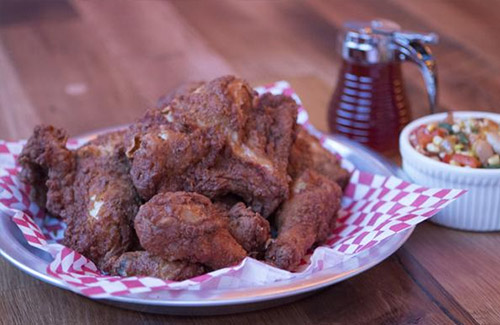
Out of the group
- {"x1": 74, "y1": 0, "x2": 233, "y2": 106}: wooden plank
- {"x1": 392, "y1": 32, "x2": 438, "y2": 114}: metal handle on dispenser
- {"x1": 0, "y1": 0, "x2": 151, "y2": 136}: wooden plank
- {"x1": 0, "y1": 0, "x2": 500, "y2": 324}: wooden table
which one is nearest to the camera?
{"x1": 0, "y1": 0, "x2": 500, "y2": 324}: wooden table

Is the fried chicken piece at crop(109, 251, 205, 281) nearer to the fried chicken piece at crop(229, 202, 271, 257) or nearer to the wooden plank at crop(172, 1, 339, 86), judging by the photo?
the fried chicken piece at crop(229, 202, 271, 257)

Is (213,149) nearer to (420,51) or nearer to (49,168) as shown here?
(49,168)

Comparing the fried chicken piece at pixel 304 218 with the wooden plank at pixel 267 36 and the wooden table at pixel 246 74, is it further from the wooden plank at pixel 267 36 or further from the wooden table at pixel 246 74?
the wooden plank at pixel 267 36

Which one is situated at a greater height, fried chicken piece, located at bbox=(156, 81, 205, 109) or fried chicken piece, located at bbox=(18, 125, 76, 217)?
fried chicken piece, located at bbox=(156, 81, 205, 109)

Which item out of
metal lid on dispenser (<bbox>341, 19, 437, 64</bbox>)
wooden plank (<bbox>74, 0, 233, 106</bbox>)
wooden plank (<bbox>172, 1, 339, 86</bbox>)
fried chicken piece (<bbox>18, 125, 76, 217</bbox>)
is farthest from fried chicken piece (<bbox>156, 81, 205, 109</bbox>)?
wooden plank (<bbox>172, 1, 339, 86</bbox>)

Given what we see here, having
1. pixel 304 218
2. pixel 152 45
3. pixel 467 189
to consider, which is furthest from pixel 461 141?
pixel 152 45

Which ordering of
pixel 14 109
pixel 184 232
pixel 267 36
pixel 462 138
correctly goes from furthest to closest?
pixel 267 36
pixel 14 109
pixel 462 138
pixel 184 232

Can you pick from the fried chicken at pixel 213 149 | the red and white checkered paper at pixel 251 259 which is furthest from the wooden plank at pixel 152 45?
the fried chicken at pixel 213 149
